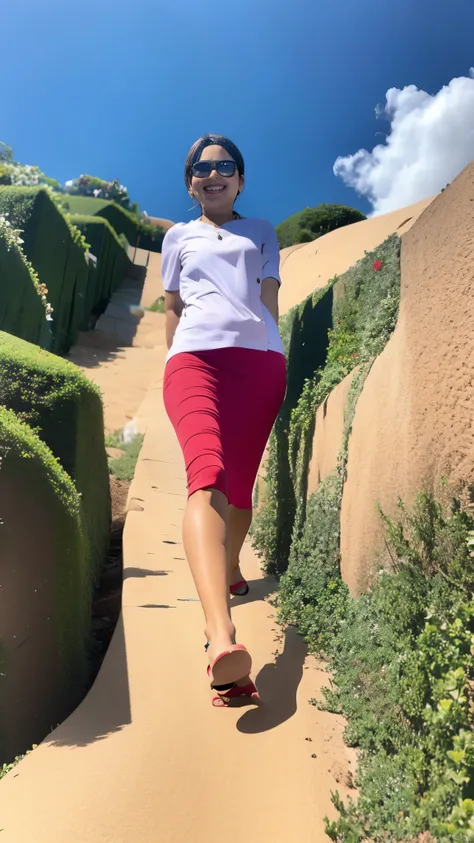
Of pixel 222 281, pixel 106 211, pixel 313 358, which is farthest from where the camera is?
pixel 106 211

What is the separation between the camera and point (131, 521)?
383 cm

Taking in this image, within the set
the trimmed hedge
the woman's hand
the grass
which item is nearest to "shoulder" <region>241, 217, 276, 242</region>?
the woman's hand

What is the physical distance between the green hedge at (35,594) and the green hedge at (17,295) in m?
2.91

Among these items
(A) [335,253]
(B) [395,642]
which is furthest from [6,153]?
(B) [395,642]

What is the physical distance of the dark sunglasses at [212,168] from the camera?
2.46 m

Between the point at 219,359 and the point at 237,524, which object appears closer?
the point at 219,359

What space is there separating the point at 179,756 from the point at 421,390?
1281mm

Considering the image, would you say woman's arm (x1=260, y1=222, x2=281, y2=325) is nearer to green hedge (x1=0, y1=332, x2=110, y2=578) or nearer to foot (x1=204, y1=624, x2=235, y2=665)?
green hedge (x1=0, y1=332, x2=110, y2=578)

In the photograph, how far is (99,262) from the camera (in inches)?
649

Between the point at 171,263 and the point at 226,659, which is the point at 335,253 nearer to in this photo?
the point at 171,263

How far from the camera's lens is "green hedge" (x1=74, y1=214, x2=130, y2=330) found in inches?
584

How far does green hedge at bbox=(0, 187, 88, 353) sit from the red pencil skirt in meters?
7.37

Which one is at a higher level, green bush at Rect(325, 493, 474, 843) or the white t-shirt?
the white t-shirt

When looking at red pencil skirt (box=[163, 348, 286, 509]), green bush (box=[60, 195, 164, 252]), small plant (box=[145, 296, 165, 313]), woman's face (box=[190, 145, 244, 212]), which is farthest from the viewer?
green bush (box=[60, 195, 164, 252])
